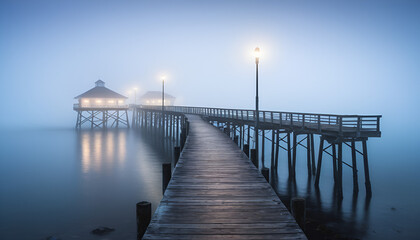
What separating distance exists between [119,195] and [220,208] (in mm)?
12886

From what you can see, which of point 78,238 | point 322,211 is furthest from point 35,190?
point 322,211

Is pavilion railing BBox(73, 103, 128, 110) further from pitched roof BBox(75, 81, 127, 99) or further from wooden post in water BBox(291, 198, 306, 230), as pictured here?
wooden post in water BBox(291, 198, 306, 230)

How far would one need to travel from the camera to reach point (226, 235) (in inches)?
179

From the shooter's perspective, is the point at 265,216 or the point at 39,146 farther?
the point at 39,146

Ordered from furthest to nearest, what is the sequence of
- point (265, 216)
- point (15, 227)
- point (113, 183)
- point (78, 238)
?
1. point (113, 183)
2. point (15, 227)
3. point (78, 238)
4. point (265, 216)

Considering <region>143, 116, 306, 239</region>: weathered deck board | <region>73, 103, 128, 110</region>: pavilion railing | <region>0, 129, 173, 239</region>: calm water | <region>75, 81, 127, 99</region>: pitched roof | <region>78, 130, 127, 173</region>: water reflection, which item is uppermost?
<region>75, 81, 127, 99</region>: pitched roof

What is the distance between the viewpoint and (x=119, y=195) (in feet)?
56.0

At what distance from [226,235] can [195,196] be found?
1923mm

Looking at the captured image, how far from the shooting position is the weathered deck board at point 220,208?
4.62 metres

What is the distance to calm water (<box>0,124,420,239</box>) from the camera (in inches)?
487

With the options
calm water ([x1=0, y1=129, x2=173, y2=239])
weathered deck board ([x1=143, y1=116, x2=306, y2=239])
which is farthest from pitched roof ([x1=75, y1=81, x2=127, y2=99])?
weathered deck board ([x1=143, y1=116, x2=306, y2=239])

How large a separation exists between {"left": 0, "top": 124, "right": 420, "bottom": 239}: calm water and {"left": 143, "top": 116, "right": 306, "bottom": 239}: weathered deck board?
17.9 feet

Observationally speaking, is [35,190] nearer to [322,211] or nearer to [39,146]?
[322,211]

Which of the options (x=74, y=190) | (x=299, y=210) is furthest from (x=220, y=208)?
(x=74, y=190)
